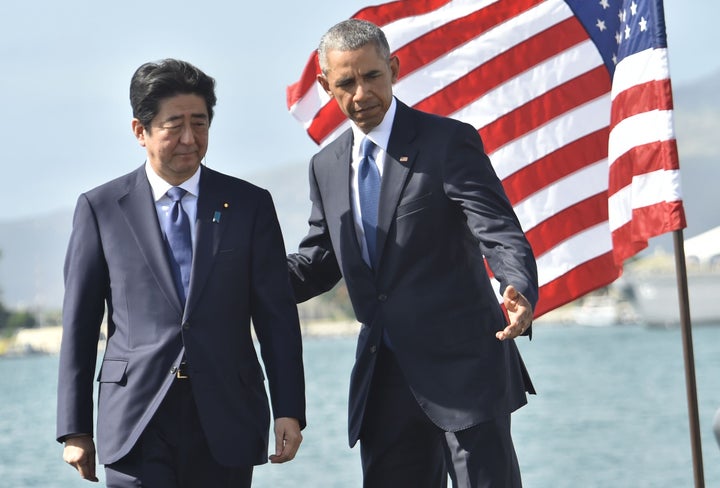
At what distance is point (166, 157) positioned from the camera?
4.92 metres

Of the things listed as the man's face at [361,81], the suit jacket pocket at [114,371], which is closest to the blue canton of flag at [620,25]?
the man's face at [361,81]

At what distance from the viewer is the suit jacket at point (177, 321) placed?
4840mm

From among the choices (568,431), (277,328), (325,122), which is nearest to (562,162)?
(325,122)

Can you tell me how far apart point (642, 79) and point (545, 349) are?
90.5m

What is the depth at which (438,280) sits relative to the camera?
16.9ft

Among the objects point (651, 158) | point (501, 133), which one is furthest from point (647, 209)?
point (501, 133)

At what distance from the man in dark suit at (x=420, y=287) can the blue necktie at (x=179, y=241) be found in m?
0.62

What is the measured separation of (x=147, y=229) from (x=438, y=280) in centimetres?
103

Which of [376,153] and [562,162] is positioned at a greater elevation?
[376,153]

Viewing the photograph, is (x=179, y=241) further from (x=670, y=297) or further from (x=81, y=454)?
(x=670, y=297)

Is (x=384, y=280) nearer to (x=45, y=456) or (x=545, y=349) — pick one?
(x=45, y=456)

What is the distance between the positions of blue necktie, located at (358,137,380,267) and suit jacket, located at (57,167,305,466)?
1.19ft

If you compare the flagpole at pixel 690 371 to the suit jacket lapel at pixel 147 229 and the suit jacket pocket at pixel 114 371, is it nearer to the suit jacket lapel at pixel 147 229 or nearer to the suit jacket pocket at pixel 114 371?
the suit jacket lapel at pixel 147 229

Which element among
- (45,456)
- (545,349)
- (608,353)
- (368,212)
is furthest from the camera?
(545,349)
